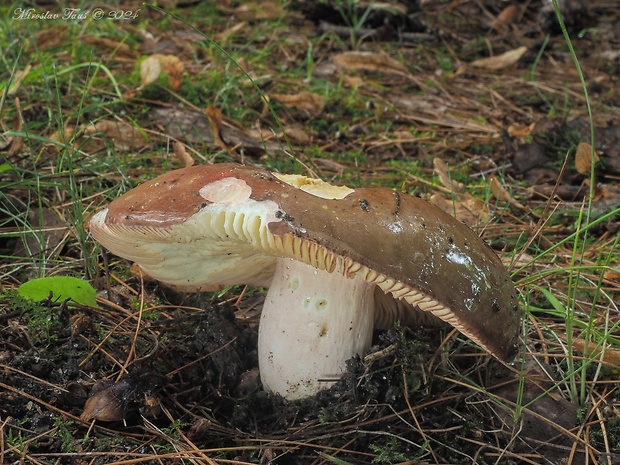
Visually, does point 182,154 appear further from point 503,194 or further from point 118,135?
point 503,194

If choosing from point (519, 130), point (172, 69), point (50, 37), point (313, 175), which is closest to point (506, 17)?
point (519, 130)

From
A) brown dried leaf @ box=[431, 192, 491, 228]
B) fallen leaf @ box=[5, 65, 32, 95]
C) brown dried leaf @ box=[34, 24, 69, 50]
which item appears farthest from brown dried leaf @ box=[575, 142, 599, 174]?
brown dried leaf @ box=[34, 24, 69, 50]

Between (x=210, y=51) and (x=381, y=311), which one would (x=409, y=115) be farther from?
(x=381, y=311)

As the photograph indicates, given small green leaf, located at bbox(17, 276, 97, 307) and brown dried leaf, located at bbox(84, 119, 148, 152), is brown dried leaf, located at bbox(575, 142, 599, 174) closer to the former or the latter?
brown dried leaf, located at bbox(84, 119, 148, 152)

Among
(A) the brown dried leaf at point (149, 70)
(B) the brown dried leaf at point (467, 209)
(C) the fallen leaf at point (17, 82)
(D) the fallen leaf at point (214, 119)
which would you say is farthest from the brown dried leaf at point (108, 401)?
(A) the brown dried leaf at point (149, 70)

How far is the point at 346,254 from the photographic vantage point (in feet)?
5.89

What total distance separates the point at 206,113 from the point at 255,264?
1803mm

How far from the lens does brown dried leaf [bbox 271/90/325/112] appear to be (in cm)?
468

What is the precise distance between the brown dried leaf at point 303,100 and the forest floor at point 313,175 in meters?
0.02

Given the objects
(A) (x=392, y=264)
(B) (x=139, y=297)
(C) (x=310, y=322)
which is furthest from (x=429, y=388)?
→ (B) (x=139, y=297)

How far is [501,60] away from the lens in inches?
236

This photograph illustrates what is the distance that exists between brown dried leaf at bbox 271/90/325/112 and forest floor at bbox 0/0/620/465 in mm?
20

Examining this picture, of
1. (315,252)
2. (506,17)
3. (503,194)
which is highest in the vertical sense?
(315,252)

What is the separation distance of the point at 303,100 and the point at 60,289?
103 inches
